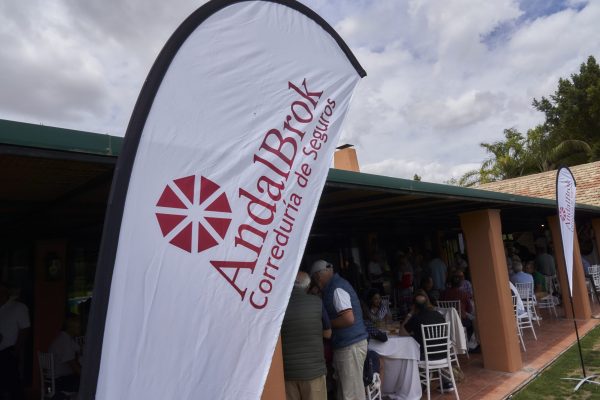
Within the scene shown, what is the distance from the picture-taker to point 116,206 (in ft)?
3.74

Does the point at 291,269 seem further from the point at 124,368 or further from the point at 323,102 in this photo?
the point at 323,102

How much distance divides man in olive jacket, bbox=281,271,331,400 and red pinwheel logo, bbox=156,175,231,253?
2.21 metres

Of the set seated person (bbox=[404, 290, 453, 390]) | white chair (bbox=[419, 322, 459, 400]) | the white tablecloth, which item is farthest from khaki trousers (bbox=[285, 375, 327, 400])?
seated person (bbox=[404, 290, 453, 390])

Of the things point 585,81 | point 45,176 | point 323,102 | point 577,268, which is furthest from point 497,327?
point 585,81

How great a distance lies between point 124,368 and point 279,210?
79cm

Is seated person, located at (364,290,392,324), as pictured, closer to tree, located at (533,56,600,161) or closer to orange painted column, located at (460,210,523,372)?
→ orange painted column, located at (460,210,523,372)

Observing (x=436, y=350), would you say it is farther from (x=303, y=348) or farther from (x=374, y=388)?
(x=303, y=348)

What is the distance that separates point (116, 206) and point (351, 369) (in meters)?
3.60

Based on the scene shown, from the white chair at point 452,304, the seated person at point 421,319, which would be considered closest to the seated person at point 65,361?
the seated person at point 421,319

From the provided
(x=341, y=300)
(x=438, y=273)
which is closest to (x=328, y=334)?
(x=341, y=300)

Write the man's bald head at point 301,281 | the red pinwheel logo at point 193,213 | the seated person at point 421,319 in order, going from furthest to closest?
the seated person at point 421,319 → the man's bald head at point 301,281 → the red pinwheel logo at point 193,213

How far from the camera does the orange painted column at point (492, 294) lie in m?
6.31

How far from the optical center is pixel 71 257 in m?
7.29

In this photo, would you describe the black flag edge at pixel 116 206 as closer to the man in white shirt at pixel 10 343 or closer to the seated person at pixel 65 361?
the seated person at pixel 65 361
